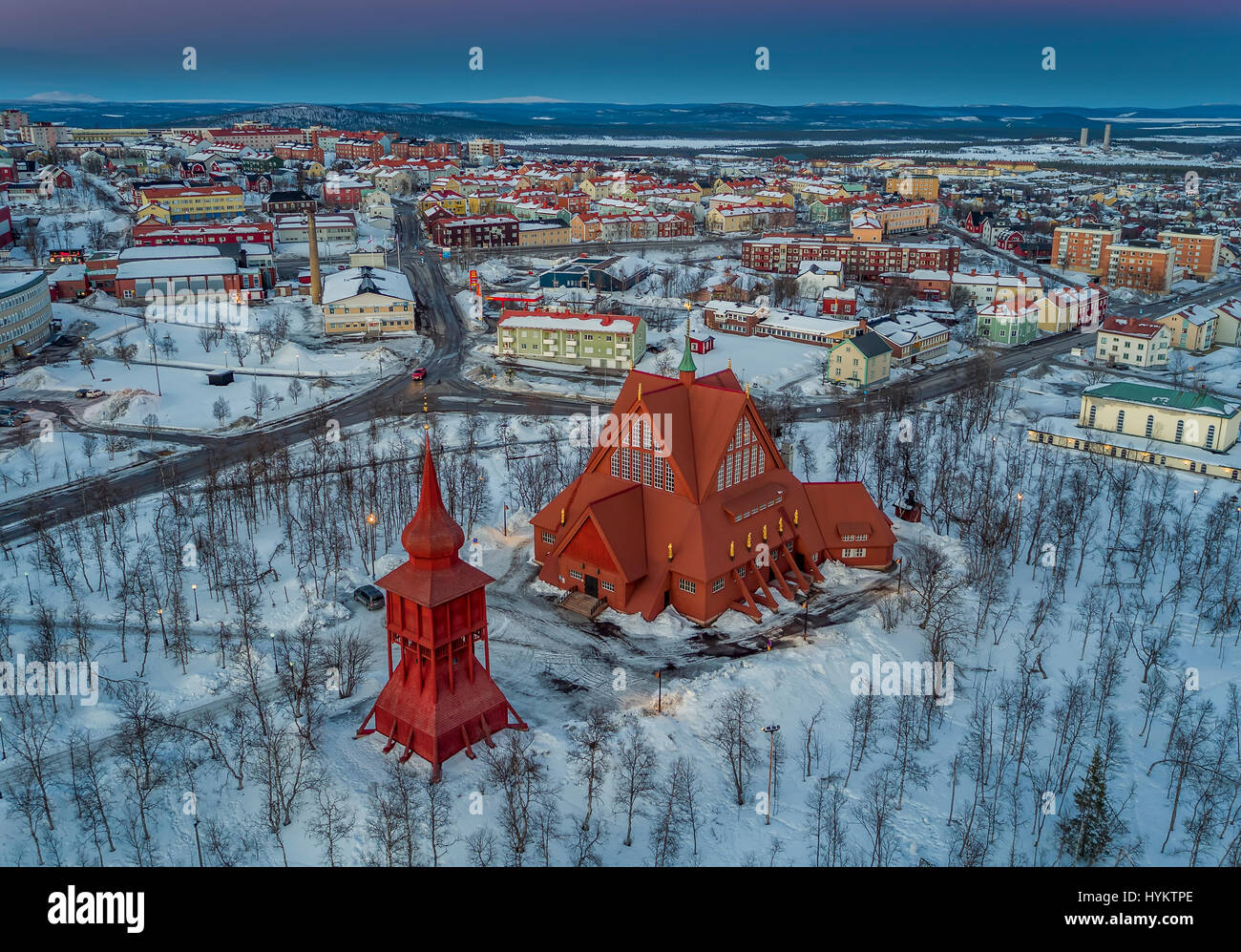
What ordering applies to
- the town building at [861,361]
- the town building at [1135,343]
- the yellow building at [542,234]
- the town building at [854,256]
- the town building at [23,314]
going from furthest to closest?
the yellow building at [542,234] → the town building at [854,256] → the town building at [1135,343] → the town building at [23,314] → the town building at [861,361]

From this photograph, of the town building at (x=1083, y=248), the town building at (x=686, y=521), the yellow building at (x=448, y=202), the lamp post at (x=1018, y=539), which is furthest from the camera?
the yellow building at (x=448, y=202)

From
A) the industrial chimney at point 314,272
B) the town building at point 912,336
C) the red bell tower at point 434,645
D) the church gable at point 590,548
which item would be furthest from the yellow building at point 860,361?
the red bell tower at point 434,645

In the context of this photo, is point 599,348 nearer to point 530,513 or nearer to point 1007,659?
point 530,513

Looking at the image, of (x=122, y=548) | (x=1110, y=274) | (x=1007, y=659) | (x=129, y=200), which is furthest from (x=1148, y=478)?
(x=129, y=200)

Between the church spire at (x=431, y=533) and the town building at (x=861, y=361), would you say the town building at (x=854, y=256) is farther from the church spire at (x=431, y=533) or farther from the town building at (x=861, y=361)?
the church spire at (x=431, y=533)

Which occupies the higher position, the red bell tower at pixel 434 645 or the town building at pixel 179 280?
the town building at pixel 179 280

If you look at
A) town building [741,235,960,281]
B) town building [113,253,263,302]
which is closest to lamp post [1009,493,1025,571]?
town building [741,235,960,281]

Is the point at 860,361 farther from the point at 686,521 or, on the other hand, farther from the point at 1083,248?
the point at 1083,248
